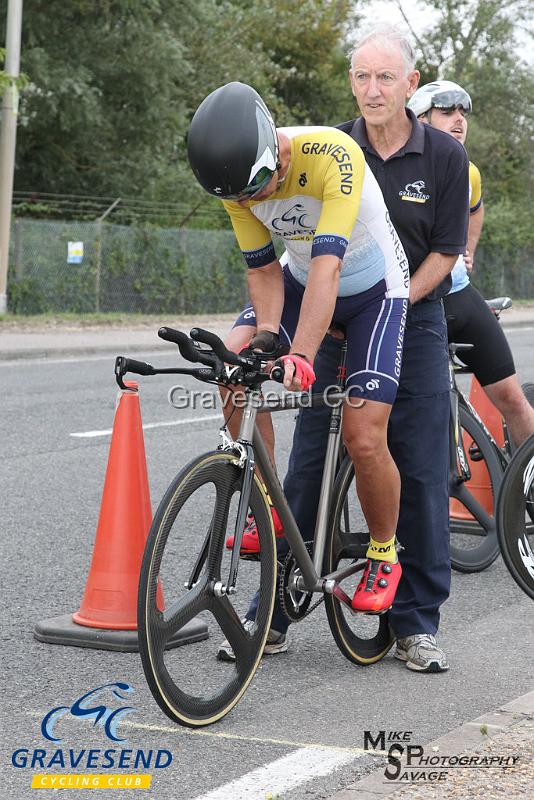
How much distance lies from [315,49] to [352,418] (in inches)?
1548

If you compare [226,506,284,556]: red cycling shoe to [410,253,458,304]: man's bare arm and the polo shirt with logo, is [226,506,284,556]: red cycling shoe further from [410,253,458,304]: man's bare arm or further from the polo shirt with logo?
the polo shirt with logo

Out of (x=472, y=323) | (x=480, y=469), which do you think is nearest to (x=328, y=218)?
(x=472, y=323)

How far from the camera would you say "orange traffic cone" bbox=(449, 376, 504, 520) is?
641cm

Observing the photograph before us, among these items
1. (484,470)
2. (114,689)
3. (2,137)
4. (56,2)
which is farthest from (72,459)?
(56,2)

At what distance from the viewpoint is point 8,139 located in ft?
68.6

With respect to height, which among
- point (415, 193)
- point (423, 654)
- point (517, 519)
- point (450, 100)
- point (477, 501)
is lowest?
point (423, 654)

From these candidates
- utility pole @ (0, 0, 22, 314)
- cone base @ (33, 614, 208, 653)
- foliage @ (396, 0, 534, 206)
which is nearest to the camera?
cone base @ (33, 614, 208, 653)

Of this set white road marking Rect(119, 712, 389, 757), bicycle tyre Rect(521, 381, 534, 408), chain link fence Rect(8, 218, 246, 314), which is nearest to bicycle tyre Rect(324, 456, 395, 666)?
white road marking Rect(119, 712, 389, 757)

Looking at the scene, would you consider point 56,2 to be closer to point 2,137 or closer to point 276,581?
point 2,137

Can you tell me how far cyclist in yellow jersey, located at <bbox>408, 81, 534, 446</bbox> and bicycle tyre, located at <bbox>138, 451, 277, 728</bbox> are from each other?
2.20 meters

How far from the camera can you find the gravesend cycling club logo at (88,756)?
349cm

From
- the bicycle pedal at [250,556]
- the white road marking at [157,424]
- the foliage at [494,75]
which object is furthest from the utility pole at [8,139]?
the foliage at [494,75]

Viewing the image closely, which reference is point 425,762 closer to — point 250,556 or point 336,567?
point 250,556

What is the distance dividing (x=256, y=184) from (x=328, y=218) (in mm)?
278
